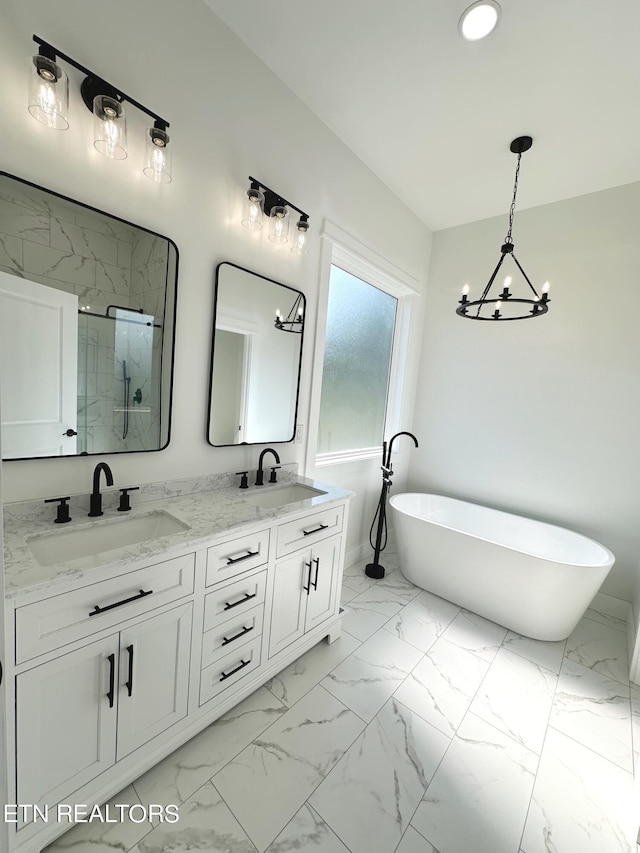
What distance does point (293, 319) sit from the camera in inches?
85.2

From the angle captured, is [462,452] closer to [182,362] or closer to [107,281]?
[182,362]

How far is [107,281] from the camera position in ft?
4.57

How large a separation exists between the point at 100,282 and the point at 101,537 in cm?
98

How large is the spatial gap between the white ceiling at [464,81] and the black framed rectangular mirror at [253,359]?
104 cm

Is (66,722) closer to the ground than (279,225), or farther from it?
closer to the ground

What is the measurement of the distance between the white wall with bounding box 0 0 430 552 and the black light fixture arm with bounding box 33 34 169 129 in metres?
0.04

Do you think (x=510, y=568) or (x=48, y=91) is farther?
(x=510, y=568)

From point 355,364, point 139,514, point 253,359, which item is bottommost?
point 139,514

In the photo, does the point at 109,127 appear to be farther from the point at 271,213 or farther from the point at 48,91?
the point at 271,213

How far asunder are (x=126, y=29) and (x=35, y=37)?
40cm

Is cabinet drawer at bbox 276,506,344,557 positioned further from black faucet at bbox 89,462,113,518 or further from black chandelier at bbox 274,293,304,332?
black chandelier at bbox 274,293,304,332

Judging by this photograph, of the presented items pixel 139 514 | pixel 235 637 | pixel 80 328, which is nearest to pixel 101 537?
pixel 139 514

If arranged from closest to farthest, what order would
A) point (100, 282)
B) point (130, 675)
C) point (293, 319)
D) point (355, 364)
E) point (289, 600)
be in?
point (130, 675)
point (100, 282)
point (289, 600)
point (293, 319)
point (355, 364)

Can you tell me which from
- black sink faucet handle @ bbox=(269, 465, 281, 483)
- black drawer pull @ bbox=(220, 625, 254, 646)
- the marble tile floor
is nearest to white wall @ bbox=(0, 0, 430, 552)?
black sink faucet handle @ bbox=(269, 465, 281, 483)
